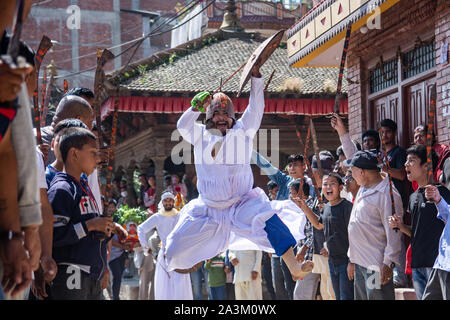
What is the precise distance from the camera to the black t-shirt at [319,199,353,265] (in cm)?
778

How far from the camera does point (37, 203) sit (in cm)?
309

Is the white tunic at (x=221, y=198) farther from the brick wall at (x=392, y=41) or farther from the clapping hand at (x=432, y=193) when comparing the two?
the brick wall at (x=392, y=41)

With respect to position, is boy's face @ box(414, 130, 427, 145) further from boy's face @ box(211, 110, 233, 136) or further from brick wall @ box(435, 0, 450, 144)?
boy's face @ box(211, 110, 233, 136)

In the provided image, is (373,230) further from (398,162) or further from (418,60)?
(418,60)

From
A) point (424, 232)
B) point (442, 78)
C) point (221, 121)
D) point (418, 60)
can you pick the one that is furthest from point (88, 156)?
point (418, 60)

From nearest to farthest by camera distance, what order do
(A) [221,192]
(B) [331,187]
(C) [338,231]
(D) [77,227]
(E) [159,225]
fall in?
1. (D) [77,227]
2. (A) [221,192]
3. (C) [338,231]
4. (B) [331,187]
5. (E) [159,225]

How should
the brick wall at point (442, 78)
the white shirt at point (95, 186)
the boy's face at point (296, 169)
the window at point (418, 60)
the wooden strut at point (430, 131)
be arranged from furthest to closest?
the boy's face at point (296, 169) → the window at point (418, 60) → the brick wall at point (442, 78) → the wooden strut at point (430, 131) → the white shirt at point (95, 186)

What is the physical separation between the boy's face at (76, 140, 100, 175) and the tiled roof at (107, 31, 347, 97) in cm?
1207

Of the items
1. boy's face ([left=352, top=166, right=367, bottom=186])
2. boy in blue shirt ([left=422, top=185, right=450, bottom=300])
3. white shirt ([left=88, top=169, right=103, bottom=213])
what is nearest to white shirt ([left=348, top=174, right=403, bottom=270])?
boy's face ([left=352, top=166, right=367, bottom=186])

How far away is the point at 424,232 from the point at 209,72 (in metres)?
14.0

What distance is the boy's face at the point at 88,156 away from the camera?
484 centimetres

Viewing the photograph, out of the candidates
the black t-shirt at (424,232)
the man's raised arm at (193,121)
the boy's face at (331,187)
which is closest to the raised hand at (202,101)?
the man's raised arm at (193,121)

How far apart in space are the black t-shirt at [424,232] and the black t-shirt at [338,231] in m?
1.22

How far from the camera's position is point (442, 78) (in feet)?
27.4
